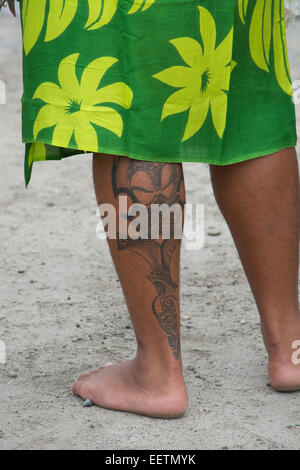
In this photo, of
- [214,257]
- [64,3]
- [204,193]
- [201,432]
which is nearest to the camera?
[64,3]

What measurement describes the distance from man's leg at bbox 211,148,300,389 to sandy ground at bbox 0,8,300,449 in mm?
118

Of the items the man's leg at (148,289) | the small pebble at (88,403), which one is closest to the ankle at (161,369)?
the man's leg at (148,289)

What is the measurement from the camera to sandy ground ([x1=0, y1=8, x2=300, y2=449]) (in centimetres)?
145

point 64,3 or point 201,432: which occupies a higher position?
point 64,3

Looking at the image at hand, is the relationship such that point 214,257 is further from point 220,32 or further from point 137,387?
point 220,32

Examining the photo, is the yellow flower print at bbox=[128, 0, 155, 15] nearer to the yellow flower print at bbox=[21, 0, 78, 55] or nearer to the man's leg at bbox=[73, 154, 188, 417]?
the yellow flower print at bbox=[21, 0, 78, 55]

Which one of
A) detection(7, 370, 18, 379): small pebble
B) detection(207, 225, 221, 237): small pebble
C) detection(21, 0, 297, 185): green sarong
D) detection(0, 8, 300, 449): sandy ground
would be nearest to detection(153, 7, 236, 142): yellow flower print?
detection(21, 0, 297, 185): green sarong

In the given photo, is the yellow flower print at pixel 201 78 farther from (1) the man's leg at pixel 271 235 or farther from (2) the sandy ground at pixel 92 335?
(2) the sandy ground at pixel 92 335

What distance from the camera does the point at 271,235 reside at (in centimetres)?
153

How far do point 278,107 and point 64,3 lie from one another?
1.51ft

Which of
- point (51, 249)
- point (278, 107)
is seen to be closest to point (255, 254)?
point (278, 107)

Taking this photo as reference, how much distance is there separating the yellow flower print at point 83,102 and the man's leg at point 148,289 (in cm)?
8
